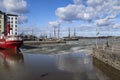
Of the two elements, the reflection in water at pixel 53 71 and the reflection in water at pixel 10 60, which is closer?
the reflection in water at pixel 53 71

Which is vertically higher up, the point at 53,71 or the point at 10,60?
the point at 53,71

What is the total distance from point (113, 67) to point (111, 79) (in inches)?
185

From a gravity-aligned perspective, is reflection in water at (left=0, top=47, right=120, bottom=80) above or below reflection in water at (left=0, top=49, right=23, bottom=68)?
above

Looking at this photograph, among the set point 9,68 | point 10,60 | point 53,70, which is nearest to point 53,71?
point 53,70

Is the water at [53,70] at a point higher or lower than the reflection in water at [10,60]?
higher

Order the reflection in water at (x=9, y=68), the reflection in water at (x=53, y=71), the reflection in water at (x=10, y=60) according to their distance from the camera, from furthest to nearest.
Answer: the reflection in water at (x=10, y=60) < the reflection in water at (x=9, y=68) < the reflection in water at (x=53, y=71)

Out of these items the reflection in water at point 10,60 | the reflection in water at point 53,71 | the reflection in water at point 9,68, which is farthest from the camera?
the reflection in water at point 10,60

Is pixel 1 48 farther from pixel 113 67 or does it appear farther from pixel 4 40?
pixel 113 67

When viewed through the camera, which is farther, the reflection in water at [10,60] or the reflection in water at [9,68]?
the reflection in water at [10,60]

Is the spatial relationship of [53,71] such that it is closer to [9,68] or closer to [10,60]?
[9,68]

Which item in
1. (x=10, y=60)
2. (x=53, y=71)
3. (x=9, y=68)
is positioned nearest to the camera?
(x=53, y=71)

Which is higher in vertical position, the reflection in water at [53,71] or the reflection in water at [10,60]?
the reflection in water at [53,71]

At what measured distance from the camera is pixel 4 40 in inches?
1829

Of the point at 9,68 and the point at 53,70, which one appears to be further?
the point at 9,68
